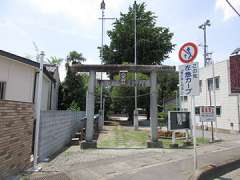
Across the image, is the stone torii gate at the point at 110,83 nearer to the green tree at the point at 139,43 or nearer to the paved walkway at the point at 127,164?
the paved walkway at the point at 127,164

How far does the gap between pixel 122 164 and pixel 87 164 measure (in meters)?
1.09

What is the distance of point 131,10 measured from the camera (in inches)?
1542

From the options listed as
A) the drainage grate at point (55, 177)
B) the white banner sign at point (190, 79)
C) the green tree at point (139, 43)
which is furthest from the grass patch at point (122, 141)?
the green tree at point (139, 43)

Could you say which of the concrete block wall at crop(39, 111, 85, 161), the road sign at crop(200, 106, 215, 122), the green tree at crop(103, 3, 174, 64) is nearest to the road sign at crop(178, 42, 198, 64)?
the concrete block wall at crop(39, 111, 85, 161)

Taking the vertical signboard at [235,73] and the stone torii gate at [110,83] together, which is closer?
the stone torii gate at [110,83]

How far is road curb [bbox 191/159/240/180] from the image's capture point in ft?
19.6

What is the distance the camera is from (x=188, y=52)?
21.8 feet

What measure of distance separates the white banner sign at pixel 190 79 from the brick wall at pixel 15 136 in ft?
14.8

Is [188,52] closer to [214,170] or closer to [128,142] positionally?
[214,170]

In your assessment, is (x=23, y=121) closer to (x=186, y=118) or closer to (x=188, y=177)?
(x=188, y=177)

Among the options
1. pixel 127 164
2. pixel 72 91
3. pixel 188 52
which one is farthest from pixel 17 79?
pixel 72 91

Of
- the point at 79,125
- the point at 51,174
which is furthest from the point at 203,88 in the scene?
the point at 51,174

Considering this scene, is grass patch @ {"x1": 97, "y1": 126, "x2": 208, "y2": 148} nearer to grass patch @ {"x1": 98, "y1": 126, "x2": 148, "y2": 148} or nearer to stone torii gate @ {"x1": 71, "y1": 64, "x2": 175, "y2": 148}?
grass patch @ {"x1": 98, "y1": 126, "x2": 148, "y2": 148}

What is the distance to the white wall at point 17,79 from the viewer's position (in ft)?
31.8
